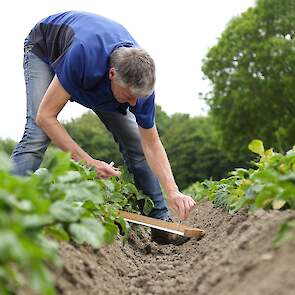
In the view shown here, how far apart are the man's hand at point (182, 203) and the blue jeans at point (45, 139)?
794mm

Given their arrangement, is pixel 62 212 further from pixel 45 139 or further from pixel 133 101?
pixel 45 139

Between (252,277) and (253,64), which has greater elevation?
(253,64)

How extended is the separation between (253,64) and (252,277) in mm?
28620

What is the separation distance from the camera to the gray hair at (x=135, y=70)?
401cm

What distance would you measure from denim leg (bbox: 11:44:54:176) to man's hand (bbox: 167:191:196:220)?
116 centimetres

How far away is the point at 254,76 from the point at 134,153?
25.0 metres

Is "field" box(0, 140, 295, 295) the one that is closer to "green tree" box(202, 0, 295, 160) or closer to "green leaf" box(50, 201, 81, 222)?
"green leaf" box(50, 201, 81, 222)

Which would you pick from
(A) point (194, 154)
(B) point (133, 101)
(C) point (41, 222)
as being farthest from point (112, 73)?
(A) point (194, 154)

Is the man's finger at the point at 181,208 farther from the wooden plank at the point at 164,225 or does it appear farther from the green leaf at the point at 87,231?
the green leaf at the point at 87,231

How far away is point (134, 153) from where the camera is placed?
17.9ft

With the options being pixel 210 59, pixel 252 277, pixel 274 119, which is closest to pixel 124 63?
pixel 252 277

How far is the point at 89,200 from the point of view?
292cm

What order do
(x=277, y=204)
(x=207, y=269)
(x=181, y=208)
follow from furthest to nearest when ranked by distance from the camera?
1. (x=181, y=208)
2. (x=277, y=204)
3. (x=207, y=269)

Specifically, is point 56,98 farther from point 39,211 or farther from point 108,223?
point 39,211
